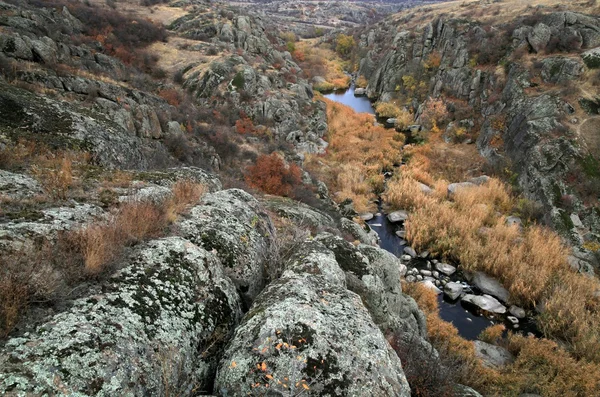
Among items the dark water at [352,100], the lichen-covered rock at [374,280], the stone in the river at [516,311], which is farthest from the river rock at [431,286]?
the dark water at [352,100]

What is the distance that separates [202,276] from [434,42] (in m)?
57.4

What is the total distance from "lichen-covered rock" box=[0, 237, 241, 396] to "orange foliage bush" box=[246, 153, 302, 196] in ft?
46.8

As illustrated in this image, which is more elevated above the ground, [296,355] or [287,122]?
[296,355]

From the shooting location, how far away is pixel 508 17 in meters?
45.4

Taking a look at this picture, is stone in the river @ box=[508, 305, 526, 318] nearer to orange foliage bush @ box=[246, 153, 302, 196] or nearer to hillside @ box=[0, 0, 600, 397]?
hillside @ box=[0, 0, 600, 397]

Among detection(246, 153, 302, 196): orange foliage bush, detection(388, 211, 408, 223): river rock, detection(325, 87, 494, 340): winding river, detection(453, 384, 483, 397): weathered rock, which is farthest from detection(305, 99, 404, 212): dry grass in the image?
detection(453, 384, 483, 397): weathered rock

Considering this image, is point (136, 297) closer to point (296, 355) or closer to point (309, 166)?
point (296, 355)

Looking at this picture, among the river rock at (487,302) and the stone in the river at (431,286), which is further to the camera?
the stone in the river at (431,286)

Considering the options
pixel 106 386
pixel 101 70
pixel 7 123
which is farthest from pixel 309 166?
pixel 106 386

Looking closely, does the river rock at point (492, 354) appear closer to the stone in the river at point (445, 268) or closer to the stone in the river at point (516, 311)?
the stone in the river at point (516, 311)

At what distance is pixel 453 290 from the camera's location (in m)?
17.9

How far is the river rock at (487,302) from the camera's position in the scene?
16.6 m

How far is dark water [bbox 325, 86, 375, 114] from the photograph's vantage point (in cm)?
5368

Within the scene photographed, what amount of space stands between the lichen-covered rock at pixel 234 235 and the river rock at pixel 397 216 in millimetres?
17885
